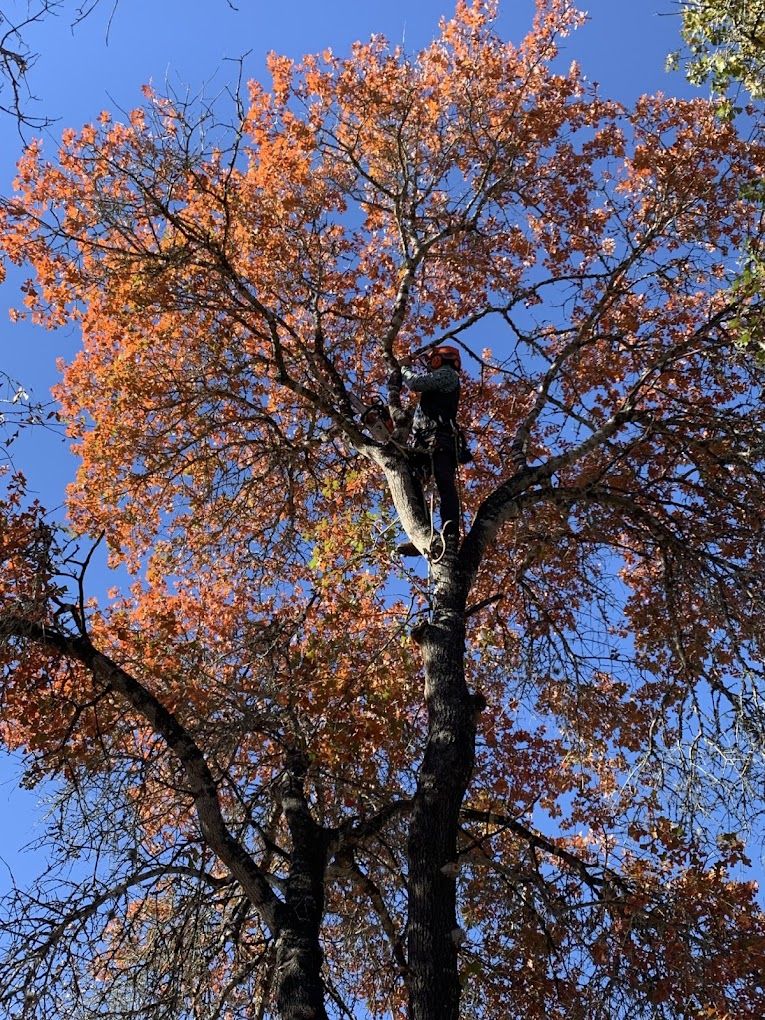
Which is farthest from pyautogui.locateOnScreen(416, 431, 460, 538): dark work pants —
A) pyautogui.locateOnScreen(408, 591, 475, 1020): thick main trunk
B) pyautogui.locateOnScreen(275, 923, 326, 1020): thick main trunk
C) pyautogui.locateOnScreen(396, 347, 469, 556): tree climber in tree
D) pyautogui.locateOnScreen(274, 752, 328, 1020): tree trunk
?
pyautogui.locateOnScreen(275, 923, 326, 1020): thick main trunk

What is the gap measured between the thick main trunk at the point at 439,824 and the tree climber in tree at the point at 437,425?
58.0 inches

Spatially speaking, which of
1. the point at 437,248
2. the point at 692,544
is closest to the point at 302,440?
the point at 437,248

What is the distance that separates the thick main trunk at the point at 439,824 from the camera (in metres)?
4.61

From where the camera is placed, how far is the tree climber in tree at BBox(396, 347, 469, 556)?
754cm

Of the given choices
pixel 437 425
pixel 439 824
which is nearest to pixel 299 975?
pixel 439 824

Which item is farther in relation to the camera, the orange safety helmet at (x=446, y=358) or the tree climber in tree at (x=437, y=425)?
the orange safety helmet at (x=446, y=358)

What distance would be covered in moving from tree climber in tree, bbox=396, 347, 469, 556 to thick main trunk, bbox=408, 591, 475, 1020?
1.47 meters

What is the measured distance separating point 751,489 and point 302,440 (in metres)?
4.64

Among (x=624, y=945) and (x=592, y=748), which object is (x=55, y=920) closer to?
(x=624, y=945)

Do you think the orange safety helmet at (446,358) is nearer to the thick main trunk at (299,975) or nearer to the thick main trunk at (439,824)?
the thick main trunk at (439,824)

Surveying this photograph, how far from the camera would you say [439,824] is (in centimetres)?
525

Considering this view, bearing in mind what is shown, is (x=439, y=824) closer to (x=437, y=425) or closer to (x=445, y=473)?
(x=445, y=473)

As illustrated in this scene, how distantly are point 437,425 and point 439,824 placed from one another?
3679mm

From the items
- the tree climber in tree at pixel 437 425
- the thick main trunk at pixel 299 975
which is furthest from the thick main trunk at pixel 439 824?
the tree climber in tree at pixel 437 425
